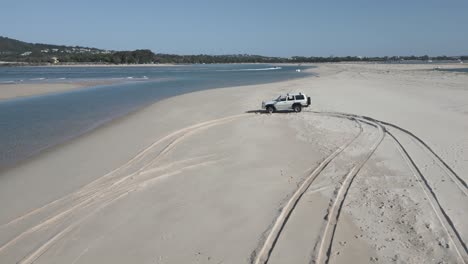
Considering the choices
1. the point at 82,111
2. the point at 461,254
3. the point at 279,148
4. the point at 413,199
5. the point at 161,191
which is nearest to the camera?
the point at 461,254

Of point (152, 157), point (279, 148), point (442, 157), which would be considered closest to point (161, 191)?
point (152, 157)

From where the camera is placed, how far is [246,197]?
11234 millimetres

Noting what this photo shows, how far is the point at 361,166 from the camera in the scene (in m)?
13.9

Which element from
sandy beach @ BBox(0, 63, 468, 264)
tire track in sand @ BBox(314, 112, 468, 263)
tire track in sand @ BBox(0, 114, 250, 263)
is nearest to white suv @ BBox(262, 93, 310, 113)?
sandy beach @ BBox(0, 63, 468, 264)

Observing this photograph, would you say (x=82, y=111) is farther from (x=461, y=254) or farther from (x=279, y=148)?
(x=461, y=254)

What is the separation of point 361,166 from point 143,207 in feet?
24.5

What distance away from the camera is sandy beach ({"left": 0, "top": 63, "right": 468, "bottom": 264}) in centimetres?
826

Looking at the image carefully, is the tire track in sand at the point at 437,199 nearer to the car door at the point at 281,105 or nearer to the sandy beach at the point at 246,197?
the sandy beach at the point at 246,197

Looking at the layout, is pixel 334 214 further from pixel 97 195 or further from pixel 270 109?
pixel 270 109

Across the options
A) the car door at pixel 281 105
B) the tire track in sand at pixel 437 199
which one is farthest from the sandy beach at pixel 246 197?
the car door at pixel 281 105

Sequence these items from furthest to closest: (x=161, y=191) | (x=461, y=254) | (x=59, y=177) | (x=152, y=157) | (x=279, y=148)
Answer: (x=279, y=148) < (x=152, y=157) < (x=59, y=177) < (x=161, y=191) < (x=461, y=254)

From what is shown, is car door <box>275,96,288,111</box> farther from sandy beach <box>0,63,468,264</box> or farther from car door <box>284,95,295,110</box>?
sandy beach <box>0,63,468,264</box>

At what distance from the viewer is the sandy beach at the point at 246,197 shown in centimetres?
826

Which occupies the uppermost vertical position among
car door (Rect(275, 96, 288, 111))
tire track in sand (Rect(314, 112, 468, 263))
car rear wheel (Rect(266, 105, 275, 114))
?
tire track in sand (Rect(314, 112, 468, 263))
